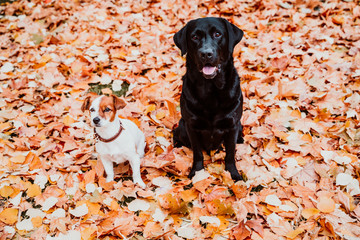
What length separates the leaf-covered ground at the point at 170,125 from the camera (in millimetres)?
2613

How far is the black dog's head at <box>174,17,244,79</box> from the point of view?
8.02 ft

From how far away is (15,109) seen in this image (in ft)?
12.9

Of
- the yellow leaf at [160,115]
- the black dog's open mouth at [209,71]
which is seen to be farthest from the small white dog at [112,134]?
the black dog's open mouth at [209,71]

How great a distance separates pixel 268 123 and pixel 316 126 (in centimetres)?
53

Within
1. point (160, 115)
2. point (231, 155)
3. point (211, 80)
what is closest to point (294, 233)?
point (231, 155)

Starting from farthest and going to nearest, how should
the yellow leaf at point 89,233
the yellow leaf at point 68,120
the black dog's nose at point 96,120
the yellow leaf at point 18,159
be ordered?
the yellow leaf at point 68,120
the yellow leaf at point 18,159
the black dog's nose at point 96,120
the yellow leaf at point 89,233

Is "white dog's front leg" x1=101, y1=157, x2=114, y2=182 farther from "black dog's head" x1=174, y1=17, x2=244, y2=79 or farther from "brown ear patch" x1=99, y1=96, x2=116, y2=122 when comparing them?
"black dog's head" x1=174, y1=17, x2=244, y2=79

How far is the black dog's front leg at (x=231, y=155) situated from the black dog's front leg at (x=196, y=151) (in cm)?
26

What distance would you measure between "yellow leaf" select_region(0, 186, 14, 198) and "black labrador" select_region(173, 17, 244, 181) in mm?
1845

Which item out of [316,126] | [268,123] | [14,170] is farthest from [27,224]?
[316,126]

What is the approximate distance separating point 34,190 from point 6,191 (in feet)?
0.85

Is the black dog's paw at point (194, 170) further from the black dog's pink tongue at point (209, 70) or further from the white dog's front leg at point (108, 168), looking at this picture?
the black dog's pink tongue at point (209, 70)

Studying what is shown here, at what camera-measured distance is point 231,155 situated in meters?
3.03

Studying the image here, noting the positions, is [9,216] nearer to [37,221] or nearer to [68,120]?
[37,221]
